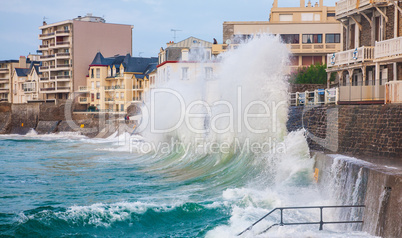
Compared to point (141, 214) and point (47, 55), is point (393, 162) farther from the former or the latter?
point (47, 55)

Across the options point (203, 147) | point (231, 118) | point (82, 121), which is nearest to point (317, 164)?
point (231, 118)

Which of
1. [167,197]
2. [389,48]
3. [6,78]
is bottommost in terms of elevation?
[167,197]

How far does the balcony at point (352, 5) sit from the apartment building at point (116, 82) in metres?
41.1

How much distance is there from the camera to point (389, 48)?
64.4 ft

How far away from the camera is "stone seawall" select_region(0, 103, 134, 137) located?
62.2m

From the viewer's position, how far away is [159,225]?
1284cm

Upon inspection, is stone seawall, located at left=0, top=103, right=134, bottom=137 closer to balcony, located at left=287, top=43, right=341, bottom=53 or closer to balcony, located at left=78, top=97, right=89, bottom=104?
balcony, located at left=78, top=97, right=89, bottom=104

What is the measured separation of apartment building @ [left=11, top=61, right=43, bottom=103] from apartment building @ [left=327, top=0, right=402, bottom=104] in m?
68.9

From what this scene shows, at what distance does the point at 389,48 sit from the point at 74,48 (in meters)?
65.6

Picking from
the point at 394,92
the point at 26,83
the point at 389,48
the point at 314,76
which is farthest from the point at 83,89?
the point at 394,92

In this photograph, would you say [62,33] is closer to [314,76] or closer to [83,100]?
[83,100]

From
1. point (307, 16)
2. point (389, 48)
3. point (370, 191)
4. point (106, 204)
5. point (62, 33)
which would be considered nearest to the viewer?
point (370, 191)

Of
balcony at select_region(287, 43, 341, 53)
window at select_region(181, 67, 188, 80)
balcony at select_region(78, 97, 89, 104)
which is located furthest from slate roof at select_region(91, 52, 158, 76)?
balcony at select_region(287, 43, 341, 53)

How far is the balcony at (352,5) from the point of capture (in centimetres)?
2293
